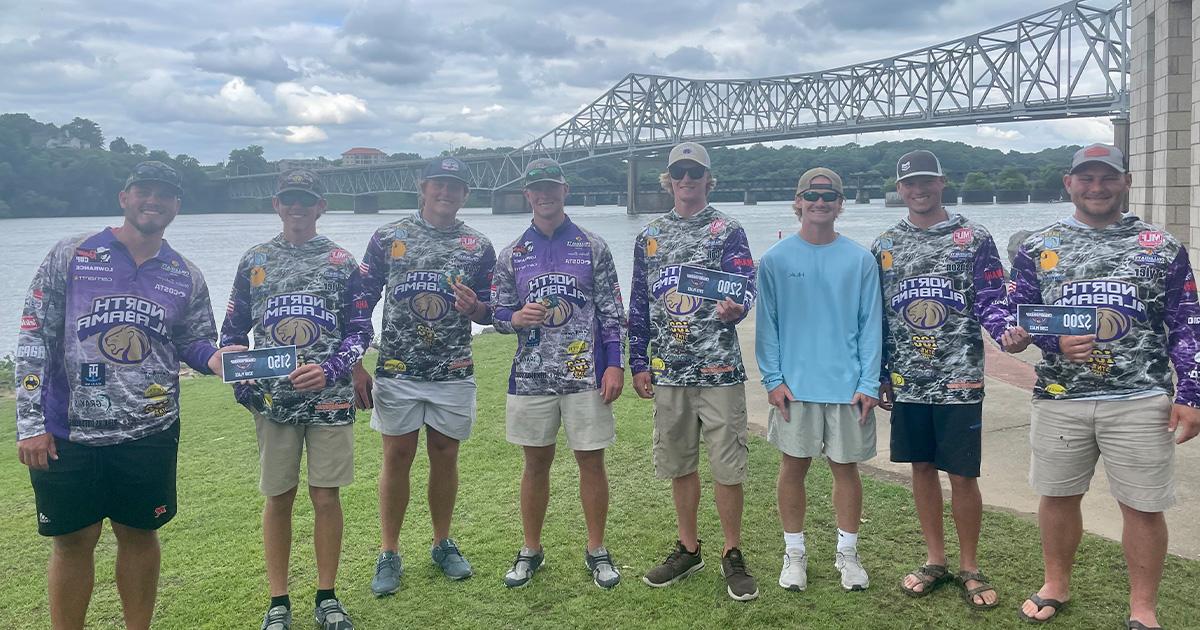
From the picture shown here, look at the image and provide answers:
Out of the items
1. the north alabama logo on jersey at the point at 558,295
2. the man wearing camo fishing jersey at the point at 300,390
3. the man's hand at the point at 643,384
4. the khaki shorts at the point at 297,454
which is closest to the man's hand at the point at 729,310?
the man's hand at the point at 643,384

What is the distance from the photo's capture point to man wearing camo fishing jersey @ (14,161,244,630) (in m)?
3.35

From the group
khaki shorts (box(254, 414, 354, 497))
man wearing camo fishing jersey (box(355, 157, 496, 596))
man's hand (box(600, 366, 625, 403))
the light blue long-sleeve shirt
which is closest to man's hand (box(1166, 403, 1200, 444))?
the light blue long-sleeve shirt

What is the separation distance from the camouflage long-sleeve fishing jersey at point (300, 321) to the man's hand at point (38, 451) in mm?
744

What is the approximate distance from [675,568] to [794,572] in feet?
1.88

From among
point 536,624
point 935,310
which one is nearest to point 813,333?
point 935,310

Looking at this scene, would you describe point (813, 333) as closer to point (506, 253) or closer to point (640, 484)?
point (506, 253)

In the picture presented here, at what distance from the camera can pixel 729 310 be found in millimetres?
4059

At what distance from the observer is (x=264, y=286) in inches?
154

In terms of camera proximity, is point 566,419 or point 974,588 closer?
point 974,588

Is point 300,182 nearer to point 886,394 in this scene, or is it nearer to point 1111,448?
point 886,394

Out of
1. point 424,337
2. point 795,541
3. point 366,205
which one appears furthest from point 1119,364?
point 366,205

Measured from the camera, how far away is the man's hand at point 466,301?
4262 mm

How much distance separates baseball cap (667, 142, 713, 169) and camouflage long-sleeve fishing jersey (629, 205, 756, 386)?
229mm

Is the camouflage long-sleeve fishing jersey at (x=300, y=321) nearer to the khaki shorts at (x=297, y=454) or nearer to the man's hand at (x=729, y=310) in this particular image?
the khaki shorts at (x=297, y=454)
